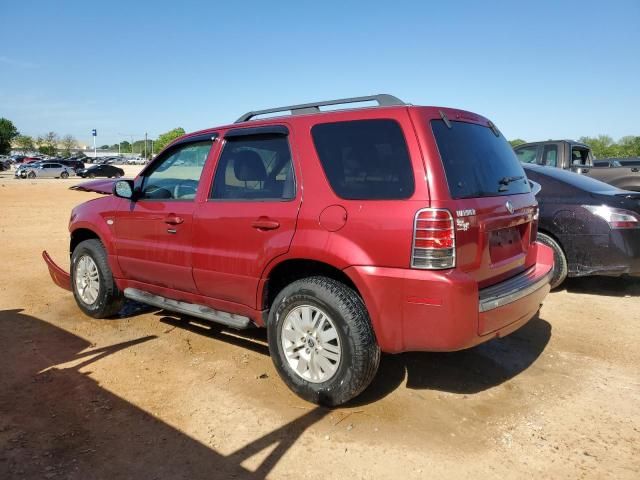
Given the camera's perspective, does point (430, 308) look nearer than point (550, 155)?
Yes

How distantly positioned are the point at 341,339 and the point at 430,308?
0.63m

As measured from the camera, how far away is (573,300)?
5.84m

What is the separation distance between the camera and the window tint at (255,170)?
3551 millimetres

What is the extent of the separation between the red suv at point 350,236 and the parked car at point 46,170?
4234cm

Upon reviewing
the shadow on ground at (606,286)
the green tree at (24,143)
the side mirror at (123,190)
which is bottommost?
the shadow on ground at (606,286)

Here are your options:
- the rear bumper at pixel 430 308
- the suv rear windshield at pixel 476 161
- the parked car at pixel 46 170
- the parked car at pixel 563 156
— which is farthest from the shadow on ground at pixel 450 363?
the parked car at pixel 46 170

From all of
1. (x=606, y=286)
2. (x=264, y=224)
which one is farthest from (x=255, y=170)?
(x=606, y=286)

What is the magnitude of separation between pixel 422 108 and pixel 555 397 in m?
2.18

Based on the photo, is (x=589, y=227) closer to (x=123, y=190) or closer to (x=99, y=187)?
(x=123, y=190)

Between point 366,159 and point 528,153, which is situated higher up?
point 528,153

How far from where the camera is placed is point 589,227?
222 inches

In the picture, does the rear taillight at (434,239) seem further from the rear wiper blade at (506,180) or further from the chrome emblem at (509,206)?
the rear wiper blade at (506,180)

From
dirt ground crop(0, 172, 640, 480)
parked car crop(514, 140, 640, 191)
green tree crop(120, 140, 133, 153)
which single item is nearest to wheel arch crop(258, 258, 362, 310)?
dirt ground crop(0, 172, 640, 480)

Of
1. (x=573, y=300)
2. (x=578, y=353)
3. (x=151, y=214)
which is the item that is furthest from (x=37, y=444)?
(x=573, y=300)
